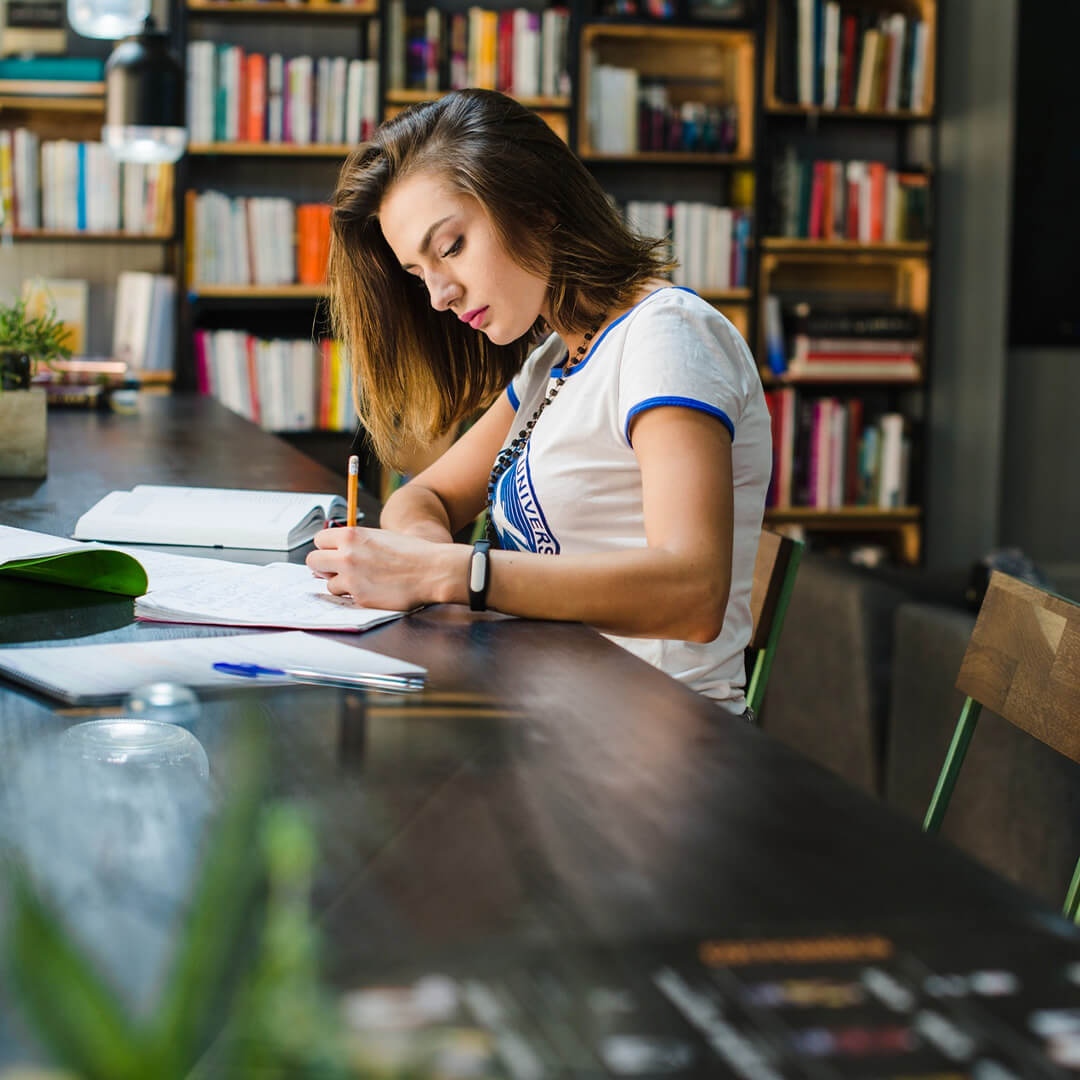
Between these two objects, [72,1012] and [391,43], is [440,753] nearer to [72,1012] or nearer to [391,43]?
[72,1012]

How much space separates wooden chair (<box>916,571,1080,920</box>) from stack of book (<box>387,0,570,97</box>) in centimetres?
328

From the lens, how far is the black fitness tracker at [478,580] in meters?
1.11

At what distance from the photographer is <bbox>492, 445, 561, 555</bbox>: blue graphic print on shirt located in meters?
1.40

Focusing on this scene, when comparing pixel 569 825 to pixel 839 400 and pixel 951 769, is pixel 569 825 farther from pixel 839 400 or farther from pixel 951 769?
pixel 839 400

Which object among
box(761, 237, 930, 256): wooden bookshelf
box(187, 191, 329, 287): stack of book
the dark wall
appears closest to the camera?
box(187, 191, 329, 287): stack of book

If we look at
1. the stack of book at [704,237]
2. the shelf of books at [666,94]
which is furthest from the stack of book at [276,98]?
the stack of book at [704,237]

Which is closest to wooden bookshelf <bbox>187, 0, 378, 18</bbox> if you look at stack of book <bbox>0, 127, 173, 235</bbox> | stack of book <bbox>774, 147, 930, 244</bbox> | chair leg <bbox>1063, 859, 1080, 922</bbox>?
stack of book <bbox>0, 127, 173, 235</bbox>

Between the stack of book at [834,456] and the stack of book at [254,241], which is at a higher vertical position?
the stack of book at [254,241]

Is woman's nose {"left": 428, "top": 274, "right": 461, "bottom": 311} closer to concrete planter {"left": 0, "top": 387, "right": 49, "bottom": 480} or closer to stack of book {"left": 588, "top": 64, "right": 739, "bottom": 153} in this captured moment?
concrete planter {"left": 0, "top": 387, "right": 49, "bottom": 480}

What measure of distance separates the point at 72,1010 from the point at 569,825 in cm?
40

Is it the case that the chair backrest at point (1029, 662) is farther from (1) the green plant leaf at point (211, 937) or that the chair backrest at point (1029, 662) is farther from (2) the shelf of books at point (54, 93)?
(2) the shelf of books at point (54, 93)

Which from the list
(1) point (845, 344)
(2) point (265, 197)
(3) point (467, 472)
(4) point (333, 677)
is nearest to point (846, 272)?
(1) point (845, 344)

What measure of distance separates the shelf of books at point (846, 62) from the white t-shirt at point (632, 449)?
320cm

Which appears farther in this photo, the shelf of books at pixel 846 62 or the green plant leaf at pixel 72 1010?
the shelf of books at pixel 846 62
